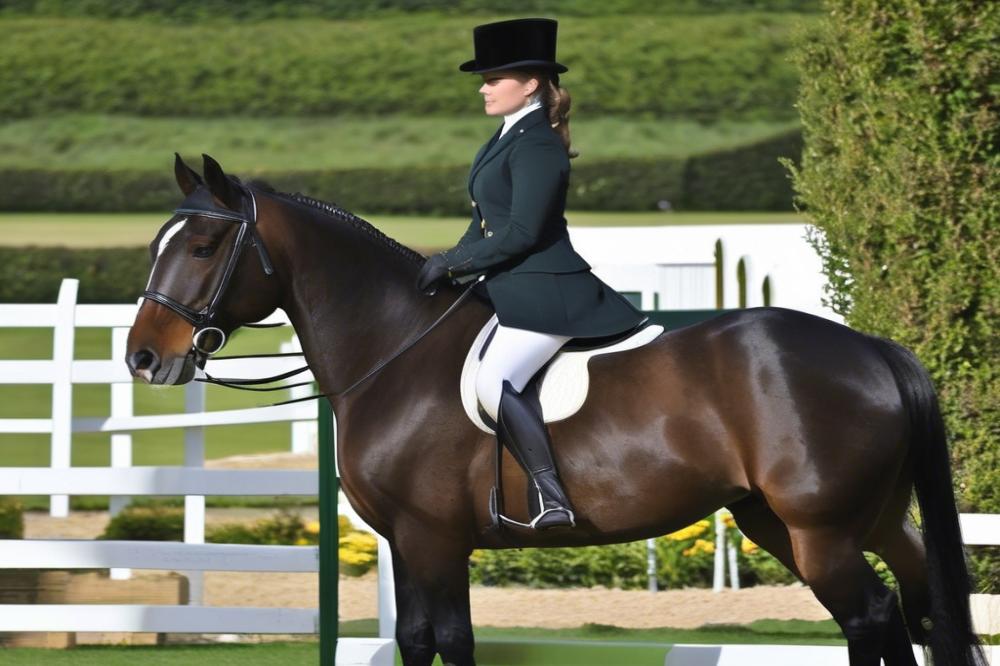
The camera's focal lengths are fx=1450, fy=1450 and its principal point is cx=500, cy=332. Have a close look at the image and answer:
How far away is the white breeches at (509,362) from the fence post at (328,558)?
1.27 metres

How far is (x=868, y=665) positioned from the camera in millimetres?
4473

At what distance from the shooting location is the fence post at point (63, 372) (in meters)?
8.48

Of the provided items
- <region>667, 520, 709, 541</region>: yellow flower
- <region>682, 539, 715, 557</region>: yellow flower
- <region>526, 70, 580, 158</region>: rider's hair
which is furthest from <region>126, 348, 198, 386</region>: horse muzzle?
<region>682, 539, 715, 557</region>: yellow flower

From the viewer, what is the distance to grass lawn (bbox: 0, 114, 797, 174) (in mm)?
30953

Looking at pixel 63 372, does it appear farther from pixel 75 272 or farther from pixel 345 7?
pixel 345 7

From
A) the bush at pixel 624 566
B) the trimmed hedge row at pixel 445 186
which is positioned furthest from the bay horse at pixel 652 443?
the trimmed hedge row at pixel 445 186

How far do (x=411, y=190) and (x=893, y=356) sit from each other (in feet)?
79.7

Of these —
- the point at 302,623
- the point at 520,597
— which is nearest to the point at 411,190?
the point at 520,597

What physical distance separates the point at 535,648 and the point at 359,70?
2934 centimetres

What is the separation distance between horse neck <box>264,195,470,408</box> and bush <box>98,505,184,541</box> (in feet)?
14.4

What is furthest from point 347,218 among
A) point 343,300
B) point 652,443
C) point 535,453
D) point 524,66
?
point 652,443

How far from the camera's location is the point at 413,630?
4.72 m

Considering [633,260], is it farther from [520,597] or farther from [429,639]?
[429,639]

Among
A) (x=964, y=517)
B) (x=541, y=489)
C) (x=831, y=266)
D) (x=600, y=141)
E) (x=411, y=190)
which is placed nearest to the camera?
(x=541, y=489)
